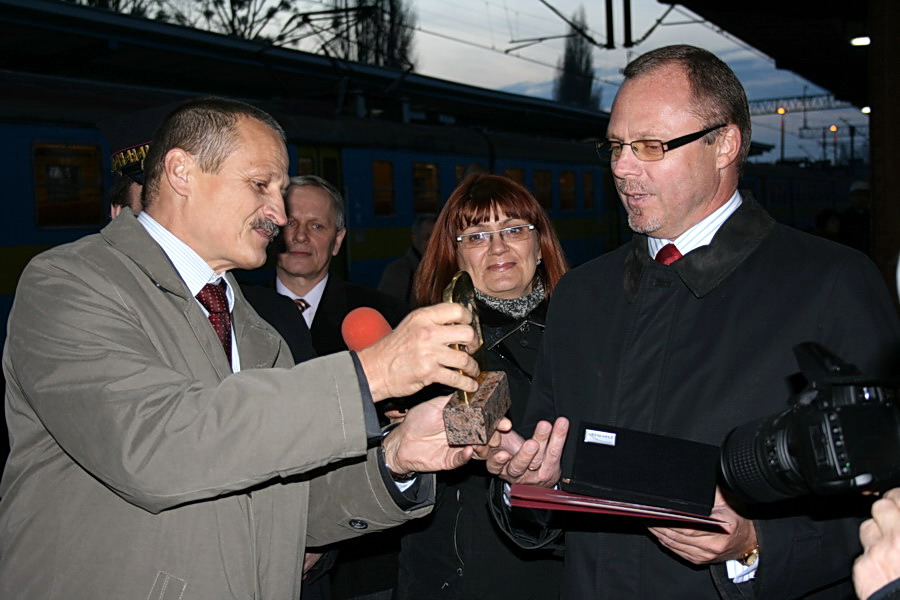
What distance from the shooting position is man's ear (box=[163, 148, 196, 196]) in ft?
7.59

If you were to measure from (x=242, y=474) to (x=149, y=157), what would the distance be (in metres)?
1.05

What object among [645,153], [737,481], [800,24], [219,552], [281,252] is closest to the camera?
[737,481]

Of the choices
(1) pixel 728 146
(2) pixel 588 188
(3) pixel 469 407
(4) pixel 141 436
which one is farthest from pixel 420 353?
(2) pixel 588 188

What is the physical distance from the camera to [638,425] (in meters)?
2.40

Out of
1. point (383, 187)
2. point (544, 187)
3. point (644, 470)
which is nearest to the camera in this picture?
point (644, 470)

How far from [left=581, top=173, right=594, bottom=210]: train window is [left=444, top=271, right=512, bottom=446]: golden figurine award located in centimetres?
1770

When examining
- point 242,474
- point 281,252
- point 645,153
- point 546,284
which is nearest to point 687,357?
point 645,153

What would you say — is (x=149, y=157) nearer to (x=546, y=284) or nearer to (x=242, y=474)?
(x=242, y=474)

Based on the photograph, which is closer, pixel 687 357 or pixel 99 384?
pixel 99 384

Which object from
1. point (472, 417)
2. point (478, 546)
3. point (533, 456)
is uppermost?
point (472, 417)

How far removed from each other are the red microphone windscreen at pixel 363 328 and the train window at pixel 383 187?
10.3 metres

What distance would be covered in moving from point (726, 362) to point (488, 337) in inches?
51.0

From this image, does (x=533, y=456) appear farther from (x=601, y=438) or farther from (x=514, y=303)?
(x=514, y=303)

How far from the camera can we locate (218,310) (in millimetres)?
2461
